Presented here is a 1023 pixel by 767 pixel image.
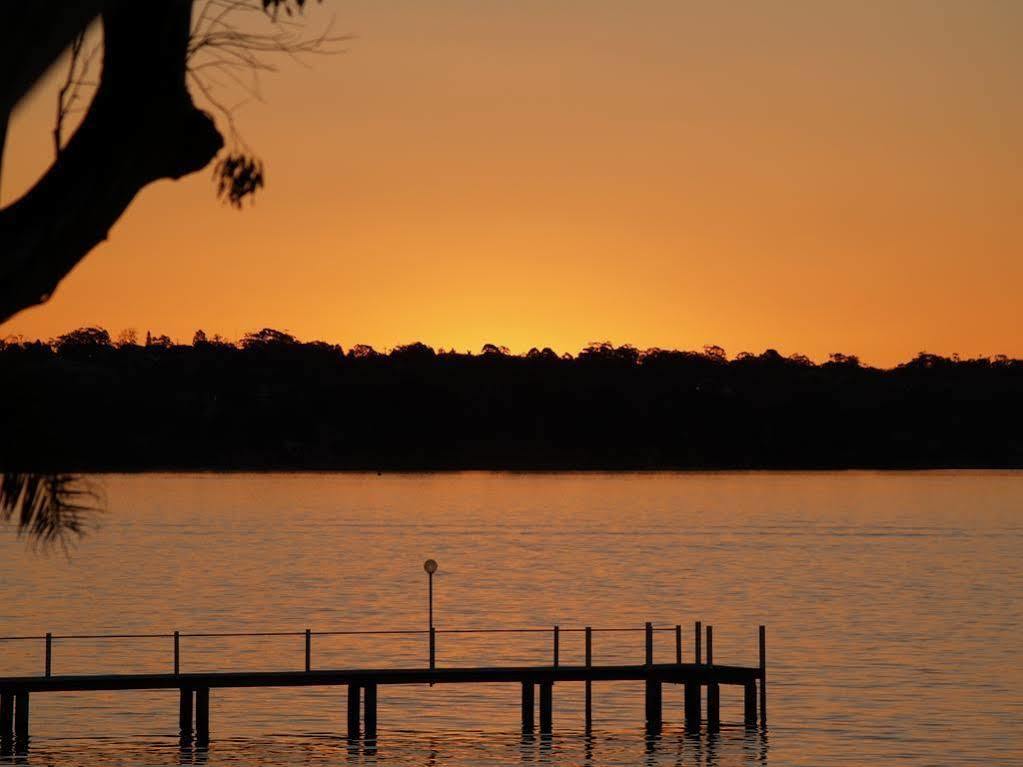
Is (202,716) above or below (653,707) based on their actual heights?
above

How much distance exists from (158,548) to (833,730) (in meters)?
129

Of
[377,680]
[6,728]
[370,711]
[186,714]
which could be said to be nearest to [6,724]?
[6,728]

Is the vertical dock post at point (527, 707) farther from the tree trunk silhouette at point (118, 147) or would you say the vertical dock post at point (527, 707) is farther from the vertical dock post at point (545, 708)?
the tree trunk silhouette at point (118, 147)

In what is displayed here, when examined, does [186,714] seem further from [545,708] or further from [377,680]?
[545,708]

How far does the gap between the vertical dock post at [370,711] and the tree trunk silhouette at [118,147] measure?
40.7 metres

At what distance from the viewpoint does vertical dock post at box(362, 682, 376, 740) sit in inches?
1921

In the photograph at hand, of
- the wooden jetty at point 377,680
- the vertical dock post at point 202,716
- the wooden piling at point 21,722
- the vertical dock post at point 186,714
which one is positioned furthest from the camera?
the vertical dock post at point 186,714

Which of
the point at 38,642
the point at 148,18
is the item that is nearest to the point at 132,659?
the point at 38,642

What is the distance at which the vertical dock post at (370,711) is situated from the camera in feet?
160

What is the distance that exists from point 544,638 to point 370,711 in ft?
150

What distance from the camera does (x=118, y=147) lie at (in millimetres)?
8477

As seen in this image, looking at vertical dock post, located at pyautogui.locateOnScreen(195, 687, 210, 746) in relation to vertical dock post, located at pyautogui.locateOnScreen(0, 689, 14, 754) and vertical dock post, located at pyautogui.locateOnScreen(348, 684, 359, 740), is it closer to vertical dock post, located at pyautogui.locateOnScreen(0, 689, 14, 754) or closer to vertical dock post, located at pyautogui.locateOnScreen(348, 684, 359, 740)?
vertical dock post, located at pyautogui.locateOnScreen(348, 684, 359, 740)

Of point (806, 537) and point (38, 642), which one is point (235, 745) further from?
point (806, 537)

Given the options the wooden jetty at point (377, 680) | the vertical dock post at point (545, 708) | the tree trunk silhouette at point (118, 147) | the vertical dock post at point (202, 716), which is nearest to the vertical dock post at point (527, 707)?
the wooden jetty at point (377, 680)
